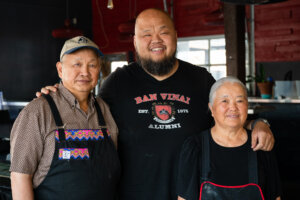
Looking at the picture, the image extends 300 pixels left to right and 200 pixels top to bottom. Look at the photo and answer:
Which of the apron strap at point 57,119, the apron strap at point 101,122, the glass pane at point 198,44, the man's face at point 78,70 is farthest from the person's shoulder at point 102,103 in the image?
the glass pane at point 198,44

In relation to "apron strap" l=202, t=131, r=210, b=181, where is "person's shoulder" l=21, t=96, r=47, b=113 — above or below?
above

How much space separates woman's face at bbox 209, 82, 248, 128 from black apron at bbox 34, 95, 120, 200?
598 mm

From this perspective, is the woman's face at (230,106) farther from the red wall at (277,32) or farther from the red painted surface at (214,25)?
the red wall at (277,32)

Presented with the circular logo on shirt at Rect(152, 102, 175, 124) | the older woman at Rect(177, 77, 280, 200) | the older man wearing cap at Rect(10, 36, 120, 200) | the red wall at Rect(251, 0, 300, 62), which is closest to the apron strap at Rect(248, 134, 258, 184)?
the older woman at Rect(177, 77, 280, 200)

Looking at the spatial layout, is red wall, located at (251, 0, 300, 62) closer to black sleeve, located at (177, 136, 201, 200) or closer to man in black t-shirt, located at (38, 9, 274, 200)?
man in black t-shirt, located at (38, 9, 274, 200)

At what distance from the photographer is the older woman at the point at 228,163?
5.56 ft

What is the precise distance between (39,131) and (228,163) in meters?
0.93

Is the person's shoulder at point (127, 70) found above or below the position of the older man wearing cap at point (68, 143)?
above

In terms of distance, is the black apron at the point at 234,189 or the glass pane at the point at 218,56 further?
the glass pane at the point at 218,56

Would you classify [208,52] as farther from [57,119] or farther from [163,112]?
[57,119]

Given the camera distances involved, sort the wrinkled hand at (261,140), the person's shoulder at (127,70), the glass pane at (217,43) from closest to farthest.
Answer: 1. the wrinkled hand at (261,140)
2. the person's shoulder at (127,70)
3. the glass pane at (217,43)

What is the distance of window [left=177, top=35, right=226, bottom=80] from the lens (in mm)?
8359

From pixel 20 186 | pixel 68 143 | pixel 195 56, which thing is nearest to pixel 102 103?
pixel 68 143

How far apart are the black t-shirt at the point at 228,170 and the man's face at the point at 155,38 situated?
0.61m
